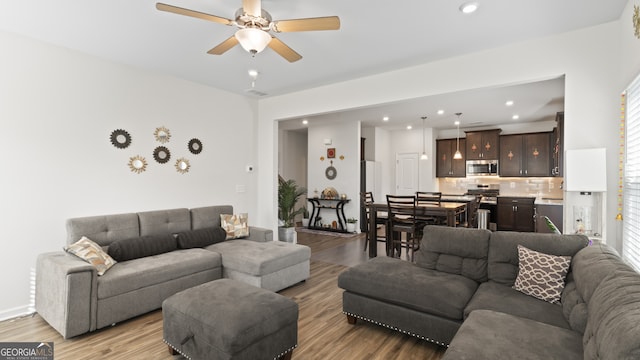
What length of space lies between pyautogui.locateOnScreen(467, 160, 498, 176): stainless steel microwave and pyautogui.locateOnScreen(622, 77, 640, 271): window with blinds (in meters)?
5.55

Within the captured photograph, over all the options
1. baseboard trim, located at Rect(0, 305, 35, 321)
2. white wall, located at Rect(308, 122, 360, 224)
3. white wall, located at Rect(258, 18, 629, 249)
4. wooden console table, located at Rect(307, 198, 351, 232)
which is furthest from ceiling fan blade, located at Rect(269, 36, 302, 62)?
wooden console table, located at Rect(307, 198, 351, 232)

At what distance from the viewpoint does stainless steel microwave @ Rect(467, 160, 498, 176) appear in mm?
7971

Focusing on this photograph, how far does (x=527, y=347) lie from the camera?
63.9 inches

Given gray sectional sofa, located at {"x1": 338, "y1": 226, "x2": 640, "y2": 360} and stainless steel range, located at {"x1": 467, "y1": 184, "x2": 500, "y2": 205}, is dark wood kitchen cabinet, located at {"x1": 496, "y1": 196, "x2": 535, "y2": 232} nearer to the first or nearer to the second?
stainless steel range, located at {"x1": 467, "y1": 184, "x2": 500, "y2": 205}

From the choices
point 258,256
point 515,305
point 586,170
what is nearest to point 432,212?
point 586,170

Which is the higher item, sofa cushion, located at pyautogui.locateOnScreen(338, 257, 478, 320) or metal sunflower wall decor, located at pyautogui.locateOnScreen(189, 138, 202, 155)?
metal sunflower wall decor, located at pyautogui.locateOnScreen(189, 138, 202, 155)

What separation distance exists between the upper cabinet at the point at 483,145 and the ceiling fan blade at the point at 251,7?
24.9 ft

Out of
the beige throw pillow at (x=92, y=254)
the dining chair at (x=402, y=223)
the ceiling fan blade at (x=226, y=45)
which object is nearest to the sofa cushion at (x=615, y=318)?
the ceiling fan blade at (x=226, y=45)

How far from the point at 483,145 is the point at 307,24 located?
734 cm

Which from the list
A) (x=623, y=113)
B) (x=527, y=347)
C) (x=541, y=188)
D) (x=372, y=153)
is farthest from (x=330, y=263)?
(x=541, y=188)

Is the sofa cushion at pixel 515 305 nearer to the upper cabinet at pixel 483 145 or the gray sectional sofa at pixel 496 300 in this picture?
the gray sectional sofa at pixel 496 300

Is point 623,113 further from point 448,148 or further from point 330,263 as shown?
point 448,148

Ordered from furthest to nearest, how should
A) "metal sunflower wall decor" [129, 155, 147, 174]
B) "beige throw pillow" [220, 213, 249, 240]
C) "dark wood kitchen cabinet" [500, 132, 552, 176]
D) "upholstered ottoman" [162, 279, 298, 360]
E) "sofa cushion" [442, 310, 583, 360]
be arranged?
"dark wood kitchen cabinet" [500, 132, 552, 176]
"beige throw pillow" [220, 213, 249, 240]
"metal sunflower wall decor" [129, 155, 147, 174]
"upholstered ottoman" [162, 279, 298, 360]
"sofa cushion" [442, 310, 583, 360]

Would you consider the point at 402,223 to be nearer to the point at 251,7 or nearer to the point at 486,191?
the point at 251,7
